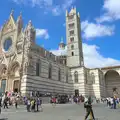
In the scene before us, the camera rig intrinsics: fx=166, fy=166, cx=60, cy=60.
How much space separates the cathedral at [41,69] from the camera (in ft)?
89.8

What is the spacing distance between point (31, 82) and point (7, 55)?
24.1 ft

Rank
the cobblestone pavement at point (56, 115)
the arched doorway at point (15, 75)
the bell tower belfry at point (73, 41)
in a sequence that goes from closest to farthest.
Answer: the cobblestone pavement at point (56, 115), the arched doorway at point (15, 75), the bell tower belfry at point (73, 41)

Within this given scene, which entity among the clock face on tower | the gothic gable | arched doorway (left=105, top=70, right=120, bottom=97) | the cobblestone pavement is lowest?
the cobblestone pavement

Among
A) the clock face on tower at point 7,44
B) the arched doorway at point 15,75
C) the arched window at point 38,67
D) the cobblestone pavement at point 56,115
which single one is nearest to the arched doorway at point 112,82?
the arched window at point 38,67

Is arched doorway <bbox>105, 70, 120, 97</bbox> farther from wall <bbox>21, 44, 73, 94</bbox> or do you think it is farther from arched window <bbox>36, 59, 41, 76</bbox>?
arched window <bbox>36, 59, 41, 76</bbox>

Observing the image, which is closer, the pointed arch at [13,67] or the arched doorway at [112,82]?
the pointed arch at [13,67]

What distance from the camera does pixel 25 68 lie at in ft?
86.2

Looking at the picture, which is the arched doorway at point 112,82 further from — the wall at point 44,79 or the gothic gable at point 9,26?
the gothic gable at point 9,26

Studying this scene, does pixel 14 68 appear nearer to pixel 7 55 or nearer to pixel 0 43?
pixel 7 55

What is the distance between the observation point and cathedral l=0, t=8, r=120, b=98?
89.8ft

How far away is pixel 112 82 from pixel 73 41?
51.4 feet

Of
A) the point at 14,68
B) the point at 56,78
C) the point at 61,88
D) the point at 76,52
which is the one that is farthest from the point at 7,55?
the point at 76,52

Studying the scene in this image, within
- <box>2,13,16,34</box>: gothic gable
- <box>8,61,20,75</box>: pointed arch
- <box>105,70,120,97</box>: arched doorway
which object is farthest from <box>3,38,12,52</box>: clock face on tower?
<box>105,70,120,97</box>: arched doorway

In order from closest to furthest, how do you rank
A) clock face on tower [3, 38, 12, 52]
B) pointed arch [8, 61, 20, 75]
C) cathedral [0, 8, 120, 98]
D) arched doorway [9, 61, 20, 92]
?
1. cathedral [0, 8, 120, 98]
2. arched doorway [9, 61, 20, 92]
3. pointed arch [8, 61, 20, 75]
4. clock face on tower [3, 38, 12, 52]
